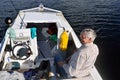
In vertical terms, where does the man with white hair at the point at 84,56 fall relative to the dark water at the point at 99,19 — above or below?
above

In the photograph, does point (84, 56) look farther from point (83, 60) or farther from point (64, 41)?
point (64, 41)

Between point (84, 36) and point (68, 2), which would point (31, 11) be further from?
point (68, 2)

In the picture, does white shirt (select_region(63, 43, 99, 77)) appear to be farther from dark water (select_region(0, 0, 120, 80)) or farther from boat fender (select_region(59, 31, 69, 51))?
dark water (select_region(0, 0, 120, 80))

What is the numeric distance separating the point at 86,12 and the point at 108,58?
9694mm

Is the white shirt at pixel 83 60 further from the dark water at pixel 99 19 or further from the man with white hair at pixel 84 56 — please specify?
the dark water at pixel 99 19

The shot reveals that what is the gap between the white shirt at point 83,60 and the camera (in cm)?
539

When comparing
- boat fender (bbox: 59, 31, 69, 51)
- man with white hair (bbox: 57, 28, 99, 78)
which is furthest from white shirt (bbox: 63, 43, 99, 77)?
boat fender (bbox: 59, 31, 69, 51)

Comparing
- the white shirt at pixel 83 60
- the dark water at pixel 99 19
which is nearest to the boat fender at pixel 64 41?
the white shirt at pixel 83 60

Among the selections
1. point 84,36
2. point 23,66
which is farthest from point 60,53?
point 84,36

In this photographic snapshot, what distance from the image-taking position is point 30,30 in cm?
767

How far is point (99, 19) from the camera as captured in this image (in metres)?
18.9

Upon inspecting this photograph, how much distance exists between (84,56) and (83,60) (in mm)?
117

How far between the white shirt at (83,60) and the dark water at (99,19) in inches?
174

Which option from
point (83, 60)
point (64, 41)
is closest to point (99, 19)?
point (64, 41)
